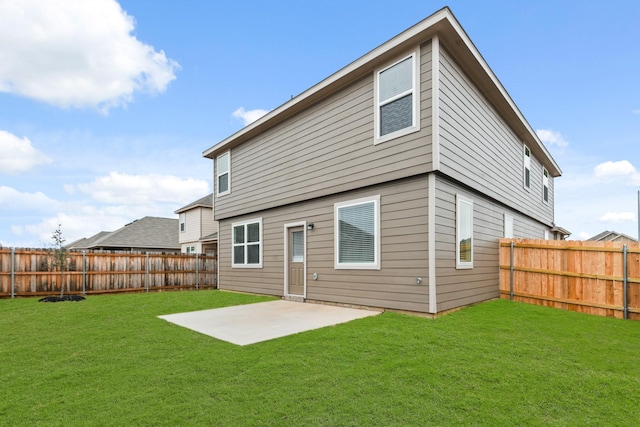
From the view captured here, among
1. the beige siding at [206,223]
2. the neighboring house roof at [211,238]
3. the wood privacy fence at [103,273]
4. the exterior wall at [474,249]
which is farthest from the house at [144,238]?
the exterior wall at [474,249]

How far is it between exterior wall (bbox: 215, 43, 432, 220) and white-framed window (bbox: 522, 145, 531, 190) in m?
7.33

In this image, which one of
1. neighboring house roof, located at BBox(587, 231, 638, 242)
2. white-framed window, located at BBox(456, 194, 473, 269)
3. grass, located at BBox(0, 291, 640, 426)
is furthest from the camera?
neighboring house roof, located at BBox(587, 231, 638, 242)

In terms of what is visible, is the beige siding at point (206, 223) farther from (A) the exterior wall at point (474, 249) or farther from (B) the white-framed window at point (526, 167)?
(B) the white-framed window at point (526, 167)

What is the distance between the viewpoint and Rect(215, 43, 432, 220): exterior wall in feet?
21.9

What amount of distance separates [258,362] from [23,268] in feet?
35.8

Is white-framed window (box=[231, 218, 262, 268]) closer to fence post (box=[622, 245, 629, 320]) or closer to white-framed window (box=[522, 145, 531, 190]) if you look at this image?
fence post (box=[622, 245, 629, 320])

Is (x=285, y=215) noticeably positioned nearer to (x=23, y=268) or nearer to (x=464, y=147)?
(x=464, y=147)

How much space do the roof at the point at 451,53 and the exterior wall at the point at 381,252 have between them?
2.71m

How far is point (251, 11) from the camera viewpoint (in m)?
11.0

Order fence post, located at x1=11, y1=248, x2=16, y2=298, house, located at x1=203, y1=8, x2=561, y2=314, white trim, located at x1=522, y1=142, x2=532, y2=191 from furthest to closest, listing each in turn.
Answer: white trim, located at x1=522, y1=142, x2=532, y2=191, fence post, located at x1=11, y1=248, x2=16, y2=298, house, located at x1=203, y1=8, x2=561, y2=314

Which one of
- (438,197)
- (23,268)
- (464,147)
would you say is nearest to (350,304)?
(438,197)

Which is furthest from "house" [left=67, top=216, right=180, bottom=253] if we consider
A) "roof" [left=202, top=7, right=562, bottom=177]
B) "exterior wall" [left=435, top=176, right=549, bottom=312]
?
"exterior wall" [left=435, top=176, right=549, bottom=312]

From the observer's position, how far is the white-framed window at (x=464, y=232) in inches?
284

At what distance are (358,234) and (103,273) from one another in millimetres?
9972
